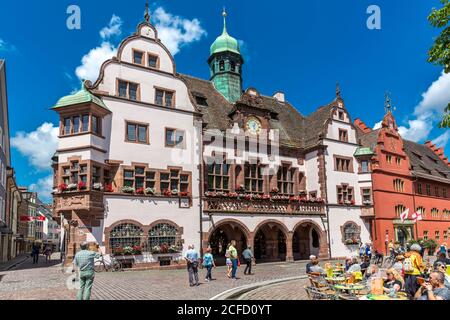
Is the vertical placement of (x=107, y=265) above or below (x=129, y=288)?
above

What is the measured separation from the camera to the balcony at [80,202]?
862 inches

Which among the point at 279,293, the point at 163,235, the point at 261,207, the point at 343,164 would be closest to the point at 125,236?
the point at 163,235

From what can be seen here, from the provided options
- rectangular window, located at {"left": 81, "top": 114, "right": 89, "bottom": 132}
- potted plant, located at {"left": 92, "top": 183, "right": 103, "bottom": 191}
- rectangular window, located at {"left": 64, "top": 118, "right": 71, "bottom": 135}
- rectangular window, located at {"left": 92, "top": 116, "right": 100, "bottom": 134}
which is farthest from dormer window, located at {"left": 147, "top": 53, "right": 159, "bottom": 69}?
potted plant, located at {"left": 92, "top": 183, "right": 103, "bottom": 191}

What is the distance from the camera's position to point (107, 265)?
2238cm

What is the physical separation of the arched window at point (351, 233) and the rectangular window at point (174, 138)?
16.7 meters

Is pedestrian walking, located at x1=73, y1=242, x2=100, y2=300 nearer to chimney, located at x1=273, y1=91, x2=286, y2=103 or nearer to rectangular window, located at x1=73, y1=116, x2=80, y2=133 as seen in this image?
rectangular window, located at x1=73, y1=116, x2=80, y2=133

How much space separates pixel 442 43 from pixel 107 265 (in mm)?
19760

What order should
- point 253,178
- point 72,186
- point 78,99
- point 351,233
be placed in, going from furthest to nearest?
1. point 351,233
2. point 253,178
3. point 78,99
4. point 72,186

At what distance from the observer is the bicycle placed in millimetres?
22188

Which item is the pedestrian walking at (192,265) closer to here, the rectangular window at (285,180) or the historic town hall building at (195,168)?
the historic town hall building at (195,168)

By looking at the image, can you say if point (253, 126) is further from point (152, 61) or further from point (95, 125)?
point (95, 125)

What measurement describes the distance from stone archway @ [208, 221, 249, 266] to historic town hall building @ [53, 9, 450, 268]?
9 centimetres

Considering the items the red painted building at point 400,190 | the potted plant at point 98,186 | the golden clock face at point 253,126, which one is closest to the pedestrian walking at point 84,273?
the potted plant at point 98,186

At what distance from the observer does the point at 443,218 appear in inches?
1764
